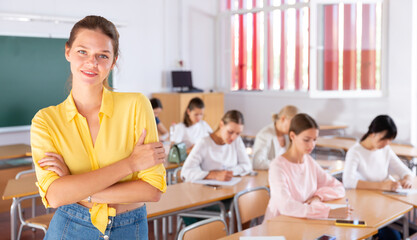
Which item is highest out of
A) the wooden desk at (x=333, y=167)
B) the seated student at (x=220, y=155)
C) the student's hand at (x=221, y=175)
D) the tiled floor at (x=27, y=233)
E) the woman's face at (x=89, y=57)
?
the woman's face at (x=89, y=57)

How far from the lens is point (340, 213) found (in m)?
2.65

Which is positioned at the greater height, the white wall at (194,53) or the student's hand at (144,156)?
the white wall at (194,53)

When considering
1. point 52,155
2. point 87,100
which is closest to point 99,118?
point 87,100

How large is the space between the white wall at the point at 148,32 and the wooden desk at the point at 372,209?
4.49 meters

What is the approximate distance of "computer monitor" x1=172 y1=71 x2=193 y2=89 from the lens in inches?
299

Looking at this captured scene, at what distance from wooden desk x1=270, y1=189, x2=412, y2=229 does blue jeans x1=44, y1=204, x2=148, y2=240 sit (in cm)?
132

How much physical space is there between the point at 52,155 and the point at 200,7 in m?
7.14

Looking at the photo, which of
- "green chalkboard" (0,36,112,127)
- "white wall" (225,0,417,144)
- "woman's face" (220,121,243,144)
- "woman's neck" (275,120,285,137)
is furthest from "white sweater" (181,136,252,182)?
"white wall" (225,0,417,144)

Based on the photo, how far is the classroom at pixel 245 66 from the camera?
5.16 metres

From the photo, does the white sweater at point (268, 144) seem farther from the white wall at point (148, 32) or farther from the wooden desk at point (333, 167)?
the white wall at point (148, 32)

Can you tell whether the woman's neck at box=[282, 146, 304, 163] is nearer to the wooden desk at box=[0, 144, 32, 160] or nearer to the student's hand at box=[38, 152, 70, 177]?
the student's hand at box=[38, 152, 70, 177]

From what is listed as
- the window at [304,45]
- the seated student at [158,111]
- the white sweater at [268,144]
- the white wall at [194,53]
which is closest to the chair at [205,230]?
the white sweater at [268,144]

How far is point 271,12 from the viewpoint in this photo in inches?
297

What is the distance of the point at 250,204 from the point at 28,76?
4.14 m
